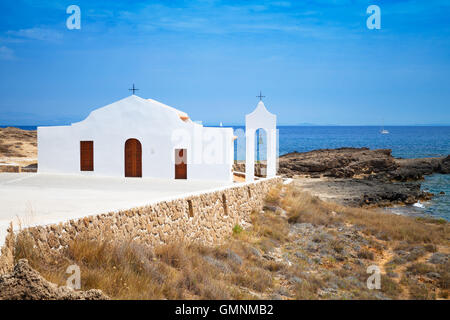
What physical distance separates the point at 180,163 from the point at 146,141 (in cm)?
190

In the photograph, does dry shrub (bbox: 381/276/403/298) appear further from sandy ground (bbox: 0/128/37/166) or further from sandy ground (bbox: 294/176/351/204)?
sandy ground (bbox: 0/128/37/166)

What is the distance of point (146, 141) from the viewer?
19.0 metres

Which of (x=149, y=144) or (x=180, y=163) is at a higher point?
(x=149, y=144)

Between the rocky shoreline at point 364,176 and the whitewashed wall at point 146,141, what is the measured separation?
1132 centimetres

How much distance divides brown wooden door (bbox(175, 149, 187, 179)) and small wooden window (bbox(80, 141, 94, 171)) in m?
4.26

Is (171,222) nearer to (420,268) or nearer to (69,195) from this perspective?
(69,195)

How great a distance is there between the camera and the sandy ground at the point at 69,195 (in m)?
8.20

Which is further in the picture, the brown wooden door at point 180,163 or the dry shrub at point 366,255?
the brown wooden door at point 180,163

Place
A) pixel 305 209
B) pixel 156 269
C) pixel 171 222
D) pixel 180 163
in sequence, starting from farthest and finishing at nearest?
pixel 180 163
pixel 305 209
pixel 171 222
pixel 156 269

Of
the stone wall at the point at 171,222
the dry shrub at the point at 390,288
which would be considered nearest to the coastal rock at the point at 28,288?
the stone wall at the point at 171,222

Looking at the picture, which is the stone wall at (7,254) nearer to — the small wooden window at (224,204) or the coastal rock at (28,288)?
Answer: the coastal rock at (28,288)

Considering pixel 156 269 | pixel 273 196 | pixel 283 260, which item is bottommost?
pixel 283 260

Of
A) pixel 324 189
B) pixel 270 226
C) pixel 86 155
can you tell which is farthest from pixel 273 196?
pixel 324 189
